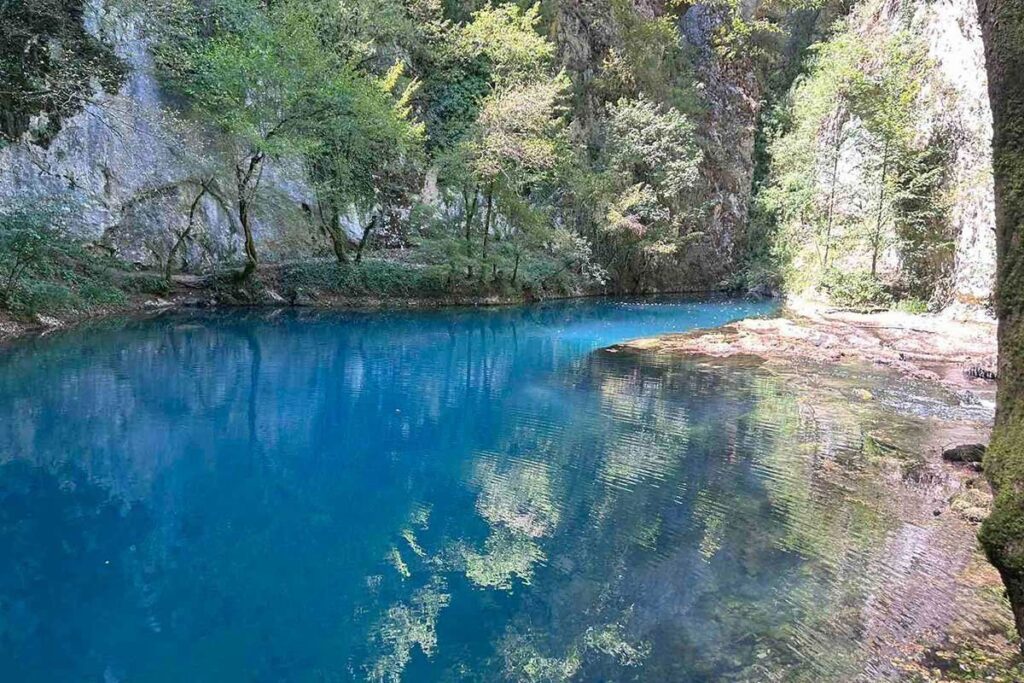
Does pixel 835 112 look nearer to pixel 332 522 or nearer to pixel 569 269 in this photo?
pixel 569 269

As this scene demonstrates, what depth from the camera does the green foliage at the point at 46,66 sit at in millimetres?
12695

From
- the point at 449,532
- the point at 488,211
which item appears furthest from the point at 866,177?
the point at 449,532

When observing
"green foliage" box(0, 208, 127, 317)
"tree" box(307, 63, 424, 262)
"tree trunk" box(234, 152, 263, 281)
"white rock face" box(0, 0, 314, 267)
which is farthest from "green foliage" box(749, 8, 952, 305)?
"green foliage" box(0, 208, 127, 317)

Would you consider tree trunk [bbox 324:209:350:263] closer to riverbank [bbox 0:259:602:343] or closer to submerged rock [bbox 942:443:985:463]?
riverbank [bbox 0:259:602:343]

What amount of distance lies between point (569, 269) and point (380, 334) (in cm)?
1267

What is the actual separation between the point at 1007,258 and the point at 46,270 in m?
16.1

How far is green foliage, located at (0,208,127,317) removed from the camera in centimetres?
1195

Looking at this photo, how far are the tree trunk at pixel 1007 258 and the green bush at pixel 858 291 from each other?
21.0m

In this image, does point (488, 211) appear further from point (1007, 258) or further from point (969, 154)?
point (1007, 258)

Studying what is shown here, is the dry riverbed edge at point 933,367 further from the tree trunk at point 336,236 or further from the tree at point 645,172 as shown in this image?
the tree trunk at point 336,236

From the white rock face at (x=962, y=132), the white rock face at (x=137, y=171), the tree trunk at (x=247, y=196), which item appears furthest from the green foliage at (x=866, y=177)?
the white rock face at (x=137, y=171)

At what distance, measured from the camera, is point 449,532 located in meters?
5.18

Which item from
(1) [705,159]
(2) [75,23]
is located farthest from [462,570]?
(1) [705,159]

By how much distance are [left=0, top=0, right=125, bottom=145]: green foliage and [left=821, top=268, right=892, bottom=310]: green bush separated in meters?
21.6
